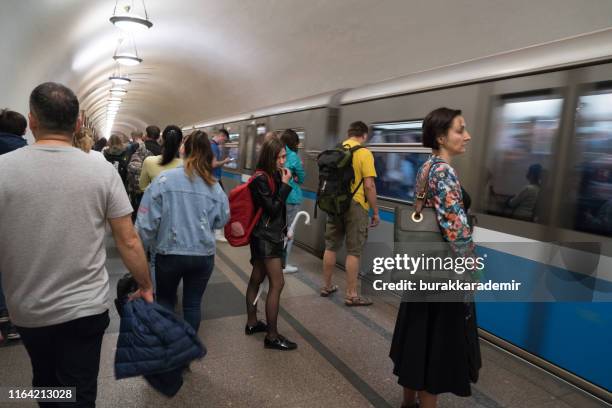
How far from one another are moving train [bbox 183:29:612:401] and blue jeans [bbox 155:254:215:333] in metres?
2.42

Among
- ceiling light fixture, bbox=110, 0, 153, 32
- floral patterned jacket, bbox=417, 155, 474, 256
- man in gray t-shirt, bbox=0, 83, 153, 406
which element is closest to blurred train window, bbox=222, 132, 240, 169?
ceiling light fixture, bbox=110, 0, 153, 32

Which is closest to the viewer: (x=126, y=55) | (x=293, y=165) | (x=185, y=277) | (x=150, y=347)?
(x=150, y=347)

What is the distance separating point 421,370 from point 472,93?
103 inches

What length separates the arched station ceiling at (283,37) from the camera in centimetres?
531

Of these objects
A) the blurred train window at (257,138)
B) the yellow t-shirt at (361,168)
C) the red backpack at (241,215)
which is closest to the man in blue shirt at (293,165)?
the yellow t-shirt at (361,168)

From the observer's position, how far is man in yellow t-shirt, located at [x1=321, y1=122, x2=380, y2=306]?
4371 mm

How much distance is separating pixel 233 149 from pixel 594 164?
9.61 m

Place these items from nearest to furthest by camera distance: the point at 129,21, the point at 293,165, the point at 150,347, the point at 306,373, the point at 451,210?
the point at 150,347, the point at 451,210, the point at 306,373, the point at 293,165, the point at 129,21

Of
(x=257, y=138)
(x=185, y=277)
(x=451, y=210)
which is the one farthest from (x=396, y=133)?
(x=257, y=138)

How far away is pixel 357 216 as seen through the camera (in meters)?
4.57

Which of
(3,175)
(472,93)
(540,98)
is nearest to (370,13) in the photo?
(472,93)

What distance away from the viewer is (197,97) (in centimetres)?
1853

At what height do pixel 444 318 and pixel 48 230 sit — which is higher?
pixel 48 230

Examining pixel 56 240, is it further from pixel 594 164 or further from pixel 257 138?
pixel 257 138
